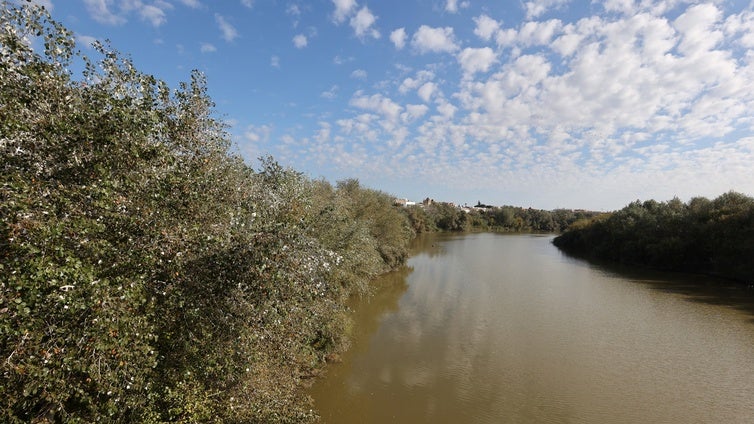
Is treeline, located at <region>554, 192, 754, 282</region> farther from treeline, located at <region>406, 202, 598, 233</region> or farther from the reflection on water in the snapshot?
treeline, located at <region>406, 202, 598, 233</region>

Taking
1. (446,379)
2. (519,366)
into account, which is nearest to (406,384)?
(446,379)

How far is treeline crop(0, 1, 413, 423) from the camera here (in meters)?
3.84

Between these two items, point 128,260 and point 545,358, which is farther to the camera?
point 545,358

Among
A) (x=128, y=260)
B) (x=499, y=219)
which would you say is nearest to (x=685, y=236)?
(x=128, y=260)

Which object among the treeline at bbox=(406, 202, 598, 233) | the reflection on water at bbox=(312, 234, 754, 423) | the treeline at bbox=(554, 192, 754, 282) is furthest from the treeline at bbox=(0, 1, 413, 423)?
the treeline at bbox=(406, 202, 598, 233)

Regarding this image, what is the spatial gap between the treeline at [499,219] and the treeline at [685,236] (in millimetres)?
48940

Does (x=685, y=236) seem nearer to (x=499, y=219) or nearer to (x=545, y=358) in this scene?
(x=545, y=358)

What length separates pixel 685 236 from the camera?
35.2 m

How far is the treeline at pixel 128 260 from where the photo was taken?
384 centimetres

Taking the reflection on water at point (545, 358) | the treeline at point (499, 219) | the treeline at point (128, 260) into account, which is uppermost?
the treeline at point (499, 219)

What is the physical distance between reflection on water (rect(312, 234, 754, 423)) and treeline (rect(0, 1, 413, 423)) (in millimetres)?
5713

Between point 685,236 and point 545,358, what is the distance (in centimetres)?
3220

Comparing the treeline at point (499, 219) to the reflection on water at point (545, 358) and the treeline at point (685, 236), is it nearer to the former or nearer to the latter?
the treeline at point (685, 236)

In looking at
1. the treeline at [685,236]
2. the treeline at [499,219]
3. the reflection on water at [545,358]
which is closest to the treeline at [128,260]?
the reflection on water at [545,358]
